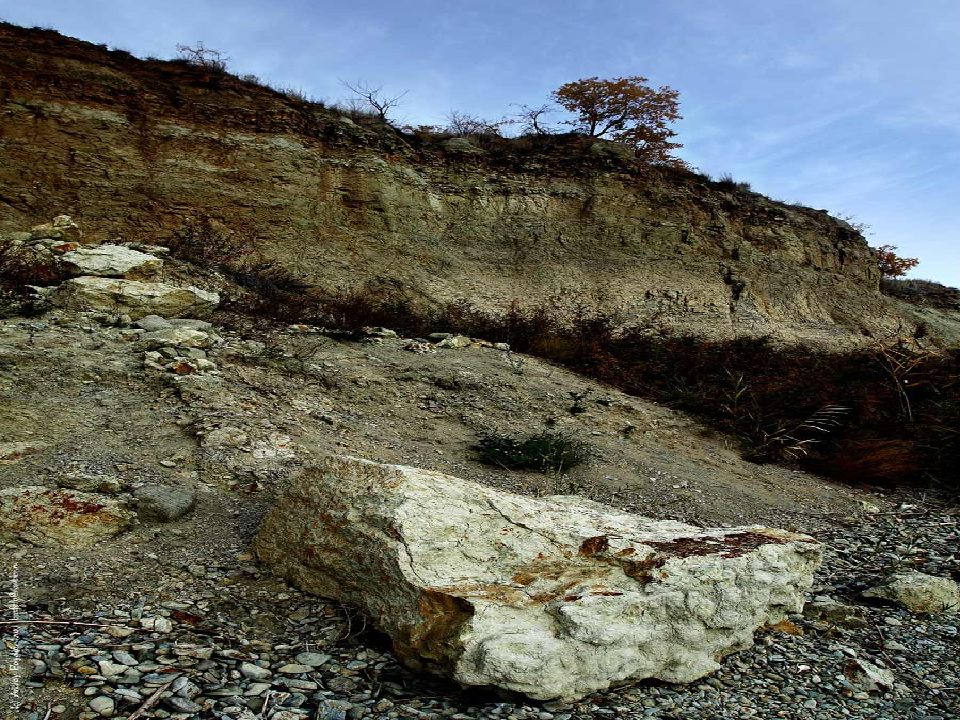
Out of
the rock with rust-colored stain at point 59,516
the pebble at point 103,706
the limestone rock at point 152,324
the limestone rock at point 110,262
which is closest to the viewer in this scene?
the pebble at point 103,706

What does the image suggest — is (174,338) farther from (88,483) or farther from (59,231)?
(59,231)

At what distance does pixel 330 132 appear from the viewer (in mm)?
13719

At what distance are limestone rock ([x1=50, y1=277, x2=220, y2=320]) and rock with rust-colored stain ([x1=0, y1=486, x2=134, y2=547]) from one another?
13.2ft

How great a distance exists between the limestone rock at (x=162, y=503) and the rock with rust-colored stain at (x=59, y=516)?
85 millimetres

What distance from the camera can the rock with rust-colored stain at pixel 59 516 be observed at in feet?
10.6

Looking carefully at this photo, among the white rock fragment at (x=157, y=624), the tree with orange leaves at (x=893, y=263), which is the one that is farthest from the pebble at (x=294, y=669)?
the tree with orange leaves at (x=893, y=263)

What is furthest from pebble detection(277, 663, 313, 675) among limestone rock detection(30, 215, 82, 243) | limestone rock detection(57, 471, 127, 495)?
limestone rock detection(30, 215, 82, 243)

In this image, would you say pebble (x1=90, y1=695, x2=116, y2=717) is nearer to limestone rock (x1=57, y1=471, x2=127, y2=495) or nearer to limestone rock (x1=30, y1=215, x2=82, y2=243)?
limestone rock (x1=57, y1=471, x2=127, y2=495)

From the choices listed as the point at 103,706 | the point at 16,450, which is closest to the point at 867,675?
the point at 103,706

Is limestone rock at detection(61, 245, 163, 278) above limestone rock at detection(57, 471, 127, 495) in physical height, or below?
above

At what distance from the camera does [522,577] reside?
2738 millimetres

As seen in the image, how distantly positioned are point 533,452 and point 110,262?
591 cm

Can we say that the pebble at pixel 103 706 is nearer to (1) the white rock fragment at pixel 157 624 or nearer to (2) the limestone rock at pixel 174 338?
(1) the white rock fragment at pixel 157 624

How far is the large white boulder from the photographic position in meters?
2.39
